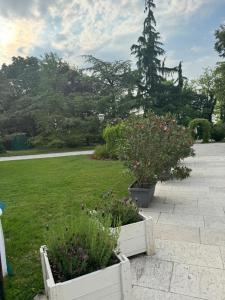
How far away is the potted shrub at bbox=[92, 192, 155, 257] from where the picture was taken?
8.33 ft

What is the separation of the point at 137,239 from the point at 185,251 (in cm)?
55

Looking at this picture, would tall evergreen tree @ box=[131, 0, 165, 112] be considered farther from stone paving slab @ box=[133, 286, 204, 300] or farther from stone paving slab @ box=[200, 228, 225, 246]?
stone paving slab @ box=[133, 286, 204, 300]

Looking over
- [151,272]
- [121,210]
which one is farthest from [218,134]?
[151,272]

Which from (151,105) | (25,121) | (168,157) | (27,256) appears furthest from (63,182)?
(151,105)

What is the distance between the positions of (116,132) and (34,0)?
23.1 ft

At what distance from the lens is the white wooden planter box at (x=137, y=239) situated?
254 centimetres

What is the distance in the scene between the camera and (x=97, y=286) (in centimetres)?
171

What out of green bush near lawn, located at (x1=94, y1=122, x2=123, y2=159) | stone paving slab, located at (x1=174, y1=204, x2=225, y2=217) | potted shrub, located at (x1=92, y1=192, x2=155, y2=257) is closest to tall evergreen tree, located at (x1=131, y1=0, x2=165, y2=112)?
green bush near lawn, located at (x1=94, y1=122, x2=123, y2=159)

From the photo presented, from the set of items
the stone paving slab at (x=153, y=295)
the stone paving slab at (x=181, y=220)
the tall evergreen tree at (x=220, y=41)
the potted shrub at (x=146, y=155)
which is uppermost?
the tall evergreen tree at (x=220, y=41)

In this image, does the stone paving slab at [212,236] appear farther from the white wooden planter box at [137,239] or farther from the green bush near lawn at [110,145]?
the green bush near lawn at [110,145]

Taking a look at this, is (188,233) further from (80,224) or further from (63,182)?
(63,182)

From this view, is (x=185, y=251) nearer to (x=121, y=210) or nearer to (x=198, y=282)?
(x=198, y=282)

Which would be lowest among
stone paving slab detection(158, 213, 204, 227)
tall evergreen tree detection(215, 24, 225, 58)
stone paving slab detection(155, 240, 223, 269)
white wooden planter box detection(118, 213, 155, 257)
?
stone paving slab detection(155, 240, 223, 269)

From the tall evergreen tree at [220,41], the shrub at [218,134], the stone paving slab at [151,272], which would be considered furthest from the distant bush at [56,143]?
the stone paving slab at [151,272]
